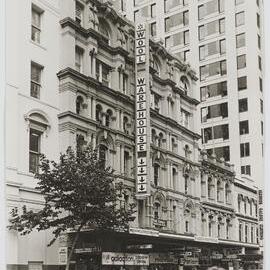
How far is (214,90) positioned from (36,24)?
3.68 meters

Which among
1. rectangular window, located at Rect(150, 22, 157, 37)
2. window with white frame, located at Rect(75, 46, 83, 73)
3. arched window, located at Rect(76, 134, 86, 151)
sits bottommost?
arched window, located at Rect(76, 134, 86, 151)

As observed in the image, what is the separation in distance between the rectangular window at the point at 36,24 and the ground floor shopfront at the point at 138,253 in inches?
154

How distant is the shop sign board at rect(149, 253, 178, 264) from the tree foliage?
33.1 inches

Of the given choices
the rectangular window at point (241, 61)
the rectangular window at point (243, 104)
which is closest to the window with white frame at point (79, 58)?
the rectangular window at point (241, 61)

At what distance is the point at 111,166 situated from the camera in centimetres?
1184

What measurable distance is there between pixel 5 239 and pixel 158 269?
2941 mm

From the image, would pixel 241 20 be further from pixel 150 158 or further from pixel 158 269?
pixel 158 269

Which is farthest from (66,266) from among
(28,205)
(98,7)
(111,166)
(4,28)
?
(98,7)

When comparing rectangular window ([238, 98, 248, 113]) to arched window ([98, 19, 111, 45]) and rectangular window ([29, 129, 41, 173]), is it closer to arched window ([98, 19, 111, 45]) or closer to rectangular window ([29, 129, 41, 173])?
arched window ([98, 19, 111, 45])

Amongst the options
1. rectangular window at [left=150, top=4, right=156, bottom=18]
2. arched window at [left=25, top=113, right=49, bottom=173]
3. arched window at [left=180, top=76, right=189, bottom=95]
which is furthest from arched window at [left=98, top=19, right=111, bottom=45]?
arched window at [left=25, top=113, right=49, bottom=173]

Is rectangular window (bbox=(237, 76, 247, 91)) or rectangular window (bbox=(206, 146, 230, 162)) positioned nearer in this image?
rectangular window (bbox=(237, 76, 247, 91))

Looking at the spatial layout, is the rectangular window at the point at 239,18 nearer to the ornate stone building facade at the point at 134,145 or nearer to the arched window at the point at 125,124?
the ornate stone building facade at the point at 134,145

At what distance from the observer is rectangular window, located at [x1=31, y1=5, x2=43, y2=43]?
11297 millimetres

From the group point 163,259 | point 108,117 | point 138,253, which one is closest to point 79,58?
point 108,117
